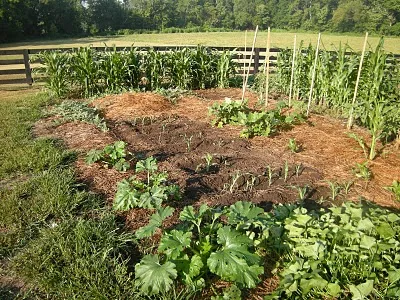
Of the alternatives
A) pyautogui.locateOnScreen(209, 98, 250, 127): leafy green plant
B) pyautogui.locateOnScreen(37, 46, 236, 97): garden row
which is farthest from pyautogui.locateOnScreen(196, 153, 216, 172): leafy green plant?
pyautogui.locateOnScreen(37, 46, 236, 97): garden row

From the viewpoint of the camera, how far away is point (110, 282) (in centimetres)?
230

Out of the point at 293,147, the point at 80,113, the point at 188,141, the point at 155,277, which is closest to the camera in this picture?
the point at 155,277

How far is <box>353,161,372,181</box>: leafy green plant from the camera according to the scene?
402cm

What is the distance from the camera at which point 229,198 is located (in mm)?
3418

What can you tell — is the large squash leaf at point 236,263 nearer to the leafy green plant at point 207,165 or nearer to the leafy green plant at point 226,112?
the leafy green plant at point 207,165

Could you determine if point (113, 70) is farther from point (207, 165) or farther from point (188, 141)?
point (207, 165)

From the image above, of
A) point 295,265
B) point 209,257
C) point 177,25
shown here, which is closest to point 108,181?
point 209,257

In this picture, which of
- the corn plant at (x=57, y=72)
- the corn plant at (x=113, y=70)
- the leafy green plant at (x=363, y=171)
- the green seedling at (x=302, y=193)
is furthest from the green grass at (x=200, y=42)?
the green seedling at (x=302, y=193)

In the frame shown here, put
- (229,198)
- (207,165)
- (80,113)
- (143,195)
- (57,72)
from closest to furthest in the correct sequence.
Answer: (143,195)
(229,198)
(207,165)
(80,113)
(57,72)

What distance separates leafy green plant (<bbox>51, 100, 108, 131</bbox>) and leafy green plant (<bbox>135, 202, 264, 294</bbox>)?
3840mm

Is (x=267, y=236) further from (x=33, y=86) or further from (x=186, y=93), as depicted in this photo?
(x=33, y=86)

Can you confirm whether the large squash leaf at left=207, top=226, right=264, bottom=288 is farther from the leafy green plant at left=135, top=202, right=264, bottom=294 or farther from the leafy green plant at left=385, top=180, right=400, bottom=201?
the leafy green plant at left=385, top=180, right=400, bottom=201

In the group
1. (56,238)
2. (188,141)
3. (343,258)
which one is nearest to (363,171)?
(343,258)

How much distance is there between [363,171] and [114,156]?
3094 millimetres
